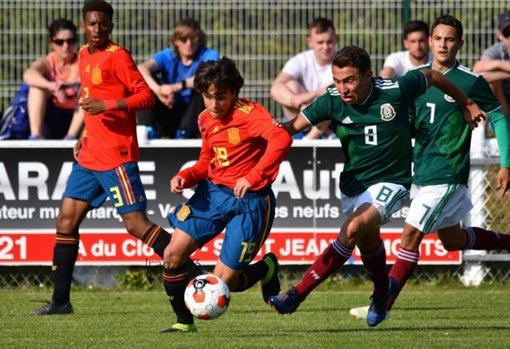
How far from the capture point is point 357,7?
13.8 m

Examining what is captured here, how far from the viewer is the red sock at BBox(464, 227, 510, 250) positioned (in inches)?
407

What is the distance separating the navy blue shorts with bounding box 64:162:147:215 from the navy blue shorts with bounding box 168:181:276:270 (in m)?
1.33

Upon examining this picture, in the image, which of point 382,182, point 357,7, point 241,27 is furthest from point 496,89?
point 382,182

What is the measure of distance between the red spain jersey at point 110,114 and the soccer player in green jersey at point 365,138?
5.67ft

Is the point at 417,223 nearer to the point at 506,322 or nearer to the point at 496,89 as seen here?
the point at 506,322

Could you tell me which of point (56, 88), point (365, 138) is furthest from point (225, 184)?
point (56, 88)

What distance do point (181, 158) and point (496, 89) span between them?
3.06m

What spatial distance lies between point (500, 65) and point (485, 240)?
8.33 feet

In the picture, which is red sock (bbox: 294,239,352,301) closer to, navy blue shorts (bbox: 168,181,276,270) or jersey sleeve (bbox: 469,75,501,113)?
navy blue shorts (bbox: 168,181,276,270)

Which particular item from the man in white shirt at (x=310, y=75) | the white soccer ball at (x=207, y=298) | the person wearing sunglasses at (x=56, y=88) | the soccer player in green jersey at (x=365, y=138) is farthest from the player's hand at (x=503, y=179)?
the person wearing sunglasses at (x=56, y=88)

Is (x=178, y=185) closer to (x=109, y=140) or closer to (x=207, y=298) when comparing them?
(x=207, y=298)

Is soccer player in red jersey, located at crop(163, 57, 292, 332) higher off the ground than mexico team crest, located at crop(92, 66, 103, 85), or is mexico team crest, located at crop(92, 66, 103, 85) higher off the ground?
mexico team crest, located at crop(92, 66, 103, 85)

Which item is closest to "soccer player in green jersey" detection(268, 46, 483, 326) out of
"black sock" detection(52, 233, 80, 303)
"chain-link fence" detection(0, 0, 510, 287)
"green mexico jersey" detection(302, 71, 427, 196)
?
"green mexico jersey" detection(302, 71, 427, 196)

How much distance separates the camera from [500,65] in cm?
1238
